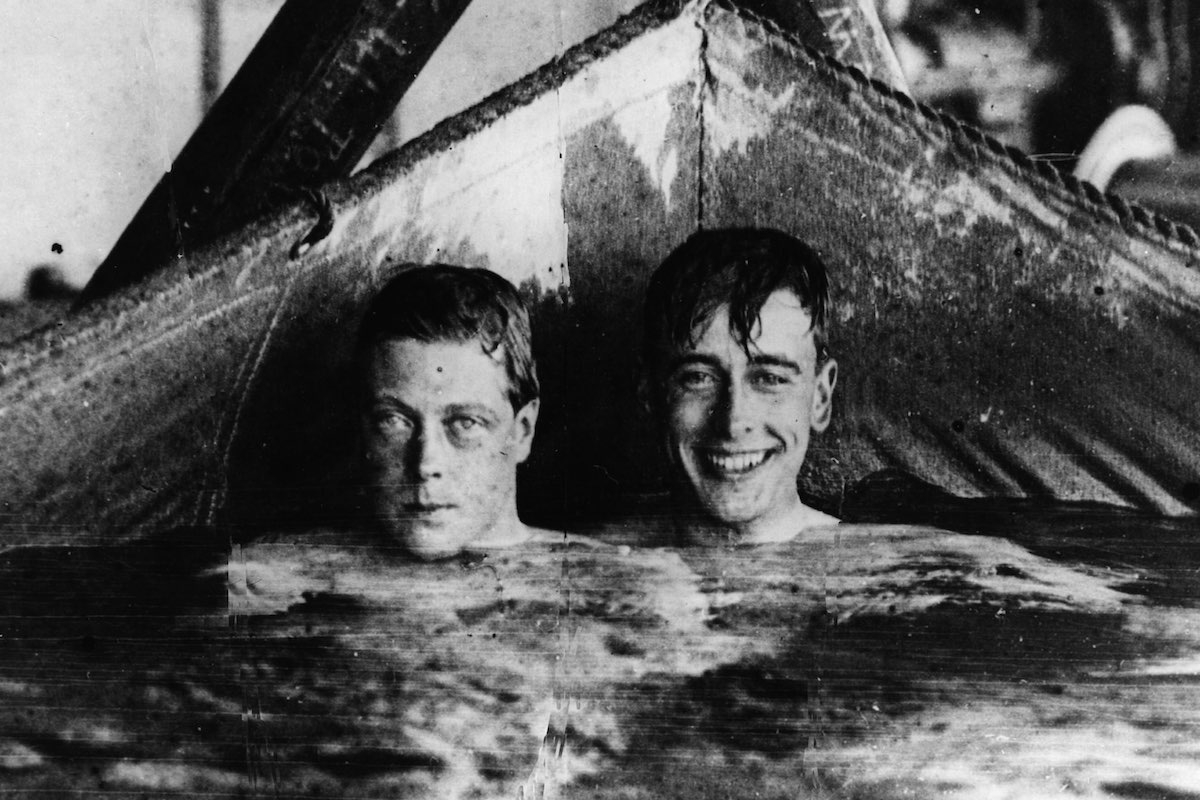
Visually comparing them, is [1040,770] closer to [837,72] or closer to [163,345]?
[837,72]

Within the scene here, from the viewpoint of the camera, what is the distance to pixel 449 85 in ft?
8.03

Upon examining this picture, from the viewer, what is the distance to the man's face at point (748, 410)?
2391 mm

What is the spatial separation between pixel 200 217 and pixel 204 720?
4.37 feet

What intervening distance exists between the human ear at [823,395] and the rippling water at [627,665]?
28 cm

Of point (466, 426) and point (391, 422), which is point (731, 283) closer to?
point (466, 426)

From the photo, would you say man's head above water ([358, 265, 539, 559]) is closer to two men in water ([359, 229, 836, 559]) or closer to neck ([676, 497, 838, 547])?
two men in water ([359, 229, 836, 559])

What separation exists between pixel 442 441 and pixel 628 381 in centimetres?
50

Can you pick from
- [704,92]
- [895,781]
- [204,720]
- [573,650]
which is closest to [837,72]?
[704,92]

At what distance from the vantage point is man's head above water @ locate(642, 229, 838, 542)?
239 cm

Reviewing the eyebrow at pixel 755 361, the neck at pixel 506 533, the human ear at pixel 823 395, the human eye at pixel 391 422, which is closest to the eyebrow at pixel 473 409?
the human eye at pixel 391 422

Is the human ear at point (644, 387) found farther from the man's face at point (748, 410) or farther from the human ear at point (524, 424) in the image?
the human ear at point (524, 424)

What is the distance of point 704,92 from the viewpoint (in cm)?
242

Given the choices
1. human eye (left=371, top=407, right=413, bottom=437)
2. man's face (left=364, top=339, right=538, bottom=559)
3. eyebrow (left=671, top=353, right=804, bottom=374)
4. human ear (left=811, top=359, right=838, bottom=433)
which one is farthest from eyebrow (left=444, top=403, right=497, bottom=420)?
human ear (left=811, top=359, right=838, bottom=433)

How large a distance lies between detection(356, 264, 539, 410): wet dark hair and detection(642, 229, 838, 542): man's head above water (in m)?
0.32
